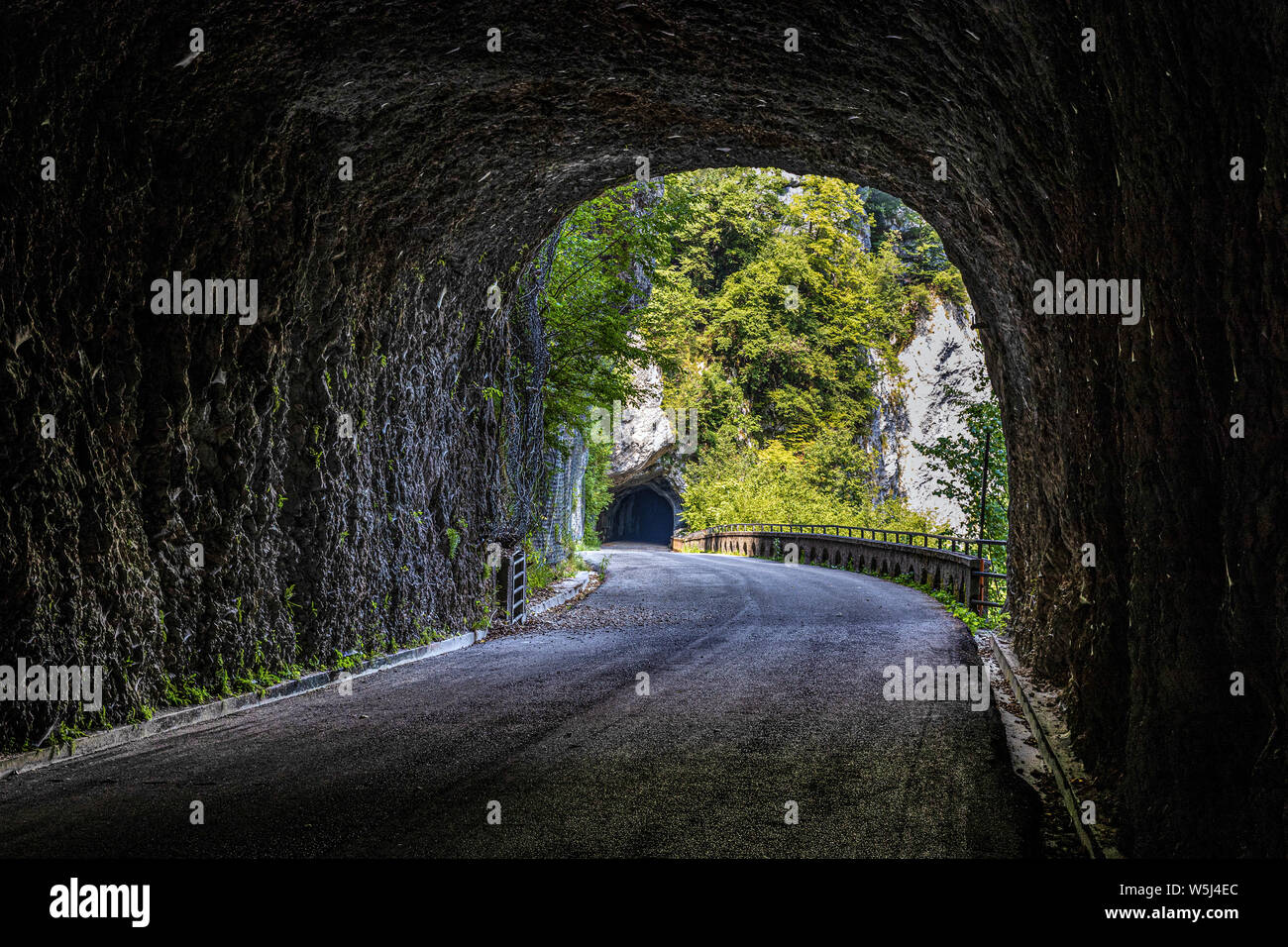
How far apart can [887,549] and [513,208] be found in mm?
17032

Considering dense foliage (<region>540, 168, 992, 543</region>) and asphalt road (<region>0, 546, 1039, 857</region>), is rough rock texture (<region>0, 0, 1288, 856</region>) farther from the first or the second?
dense foliage (<region>540, 168, 992, 543</region>)

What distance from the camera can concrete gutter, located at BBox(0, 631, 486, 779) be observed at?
24.7 feet

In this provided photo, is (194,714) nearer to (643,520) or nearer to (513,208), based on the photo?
(513,208)

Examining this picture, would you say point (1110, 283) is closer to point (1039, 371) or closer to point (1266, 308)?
point (1266, 308)

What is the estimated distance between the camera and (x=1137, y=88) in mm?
4805

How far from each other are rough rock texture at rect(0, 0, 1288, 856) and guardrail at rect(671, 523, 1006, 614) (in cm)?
603

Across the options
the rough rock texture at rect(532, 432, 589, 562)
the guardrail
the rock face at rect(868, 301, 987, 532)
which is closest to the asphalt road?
the guardrail

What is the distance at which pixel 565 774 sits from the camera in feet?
24.3

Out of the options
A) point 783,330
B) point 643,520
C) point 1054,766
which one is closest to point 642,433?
point 783,330

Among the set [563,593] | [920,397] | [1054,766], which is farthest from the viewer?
[920,397]

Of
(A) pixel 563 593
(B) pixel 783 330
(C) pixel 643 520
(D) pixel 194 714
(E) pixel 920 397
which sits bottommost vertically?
(C) pixel 643 520

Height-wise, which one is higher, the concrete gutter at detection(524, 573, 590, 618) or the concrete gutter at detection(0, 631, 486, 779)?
the concrete gutter at detection(0, 631, 486, 779)

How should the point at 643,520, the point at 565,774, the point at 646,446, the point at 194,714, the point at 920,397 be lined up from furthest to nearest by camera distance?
the point at 643,520 → the point at 646,446 → the point at 920,397 → the point at 194,714 → the point at 565,774
